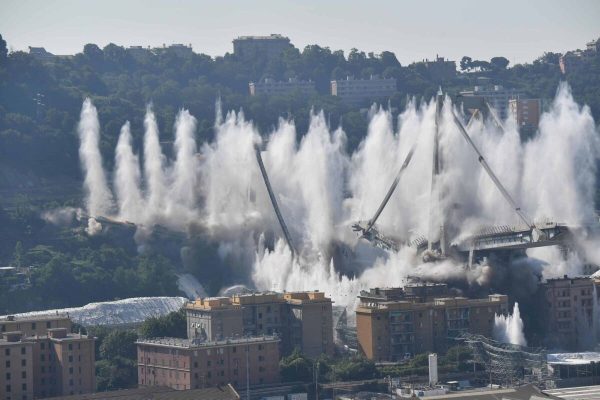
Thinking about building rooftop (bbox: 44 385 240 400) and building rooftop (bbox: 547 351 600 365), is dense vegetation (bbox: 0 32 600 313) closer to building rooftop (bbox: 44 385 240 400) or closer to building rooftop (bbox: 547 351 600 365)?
building rooftop (bbox: 547 351 600 365)

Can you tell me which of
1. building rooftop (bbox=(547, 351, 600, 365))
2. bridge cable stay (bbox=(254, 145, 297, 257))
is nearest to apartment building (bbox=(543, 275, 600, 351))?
building rooftop (bbox=(547, 351, 600, 365))

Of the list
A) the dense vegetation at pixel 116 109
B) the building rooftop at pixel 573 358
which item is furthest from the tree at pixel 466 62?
the building rooftop at pixel 573 358

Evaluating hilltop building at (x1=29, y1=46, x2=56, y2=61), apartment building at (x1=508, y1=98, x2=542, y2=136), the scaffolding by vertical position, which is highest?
hilltop building at (x1=29, y1=46, x2=56, y2=61)

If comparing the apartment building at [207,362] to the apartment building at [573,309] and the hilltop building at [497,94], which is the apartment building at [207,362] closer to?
the apartment building at [573,309]

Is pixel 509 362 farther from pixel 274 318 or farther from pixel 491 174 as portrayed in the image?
pixel 491 174

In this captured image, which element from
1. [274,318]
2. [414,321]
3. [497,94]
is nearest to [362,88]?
[497,94]
